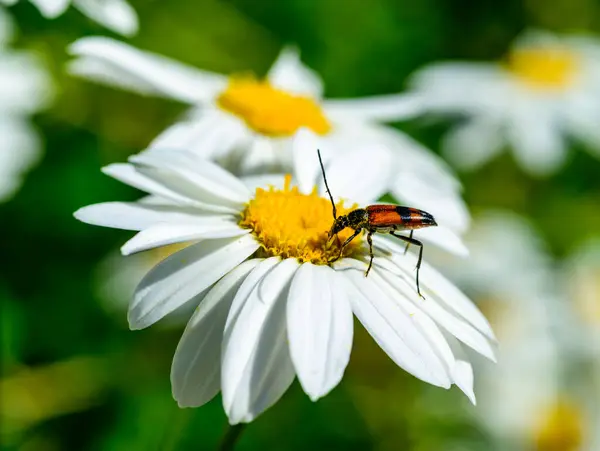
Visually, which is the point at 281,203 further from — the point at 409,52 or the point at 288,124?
the point at 409,52

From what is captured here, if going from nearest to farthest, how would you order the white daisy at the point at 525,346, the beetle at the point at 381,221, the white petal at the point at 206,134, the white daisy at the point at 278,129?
1. the beetle at the point at 381,221
2. the white daisy at the point at 278,129
3. the white petal at the point at 206,134
4. the white daisy at the point at 525,346

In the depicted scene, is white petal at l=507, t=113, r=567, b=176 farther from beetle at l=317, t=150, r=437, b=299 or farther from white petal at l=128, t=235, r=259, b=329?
white petal at l=128, t=235, r=259, b=329

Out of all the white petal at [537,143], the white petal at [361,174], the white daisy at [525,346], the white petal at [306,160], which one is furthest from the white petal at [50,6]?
the white petal at [537,143]

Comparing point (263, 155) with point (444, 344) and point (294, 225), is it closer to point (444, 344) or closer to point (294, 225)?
point (294, 225)

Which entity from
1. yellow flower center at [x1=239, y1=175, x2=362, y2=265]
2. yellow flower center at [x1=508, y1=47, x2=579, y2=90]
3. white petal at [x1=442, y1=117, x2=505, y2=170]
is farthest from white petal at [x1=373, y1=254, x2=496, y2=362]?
yellow flower center at [x1=508, y1=47, x2=579, y2=90]

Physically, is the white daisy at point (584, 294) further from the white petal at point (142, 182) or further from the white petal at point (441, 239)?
the white petal at point (142, 182)

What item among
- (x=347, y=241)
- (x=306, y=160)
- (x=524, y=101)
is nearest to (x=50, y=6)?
(x=306, y=160)
